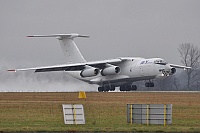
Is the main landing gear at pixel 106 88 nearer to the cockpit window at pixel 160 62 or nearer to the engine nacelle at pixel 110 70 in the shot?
the engine nacelle at pixel 110 70

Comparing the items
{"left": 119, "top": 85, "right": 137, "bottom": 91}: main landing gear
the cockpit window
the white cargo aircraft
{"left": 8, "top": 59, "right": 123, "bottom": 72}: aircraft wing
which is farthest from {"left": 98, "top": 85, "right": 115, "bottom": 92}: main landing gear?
the cockpit window

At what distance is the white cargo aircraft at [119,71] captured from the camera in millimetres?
62906

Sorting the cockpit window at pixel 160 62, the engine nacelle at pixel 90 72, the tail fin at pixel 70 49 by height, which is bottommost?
the engine nacelle at pixel 90 72

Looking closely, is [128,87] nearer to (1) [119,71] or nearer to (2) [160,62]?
(1) [119,71]

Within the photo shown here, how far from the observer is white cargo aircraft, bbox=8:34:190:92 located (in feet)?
206

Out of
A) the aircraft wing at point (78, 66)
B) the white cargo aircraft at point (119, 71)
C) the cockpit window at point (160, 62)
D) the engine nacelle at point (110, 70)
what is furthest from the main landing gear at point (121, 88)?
the cockpit window at point (160, 62)

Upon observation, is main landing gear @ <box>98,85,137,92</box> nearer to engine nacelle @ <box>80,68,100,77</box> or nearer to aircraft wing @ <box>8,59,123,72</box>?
engine nacelle @ <box>80,68,100,77</box>

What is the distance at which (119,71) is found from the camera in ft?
218

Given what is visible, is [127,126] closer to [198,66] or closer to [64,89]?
[64,89]

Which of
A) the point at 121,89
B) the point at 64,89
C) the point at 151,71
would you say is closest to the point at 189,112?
the point at 151,71

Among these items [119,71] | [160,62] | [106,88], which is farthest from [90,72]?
[160,62]

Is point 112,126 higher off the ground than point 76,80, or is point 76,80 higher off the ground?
point 76,80

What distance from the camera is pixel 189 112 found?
102 feet

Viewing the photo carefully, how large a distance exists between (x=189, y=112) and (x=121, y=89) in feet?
119
